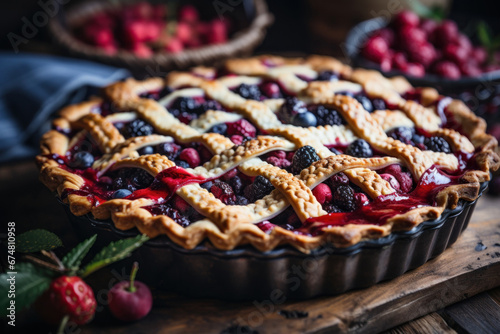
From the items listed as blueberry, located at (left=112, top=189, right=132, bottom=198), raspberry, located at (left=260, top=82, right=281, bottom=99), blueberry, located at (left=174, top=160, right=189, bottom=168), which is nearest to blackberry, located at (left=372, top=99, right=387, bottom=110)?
raspberry, located at (left=260, top=82, right=281, bottom=99)

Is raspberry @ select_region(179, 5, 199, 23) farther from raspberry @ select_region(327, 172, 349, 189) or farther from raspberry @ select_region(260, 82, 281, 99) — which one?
raspberry @ select_region(327, 172, 349, 189)

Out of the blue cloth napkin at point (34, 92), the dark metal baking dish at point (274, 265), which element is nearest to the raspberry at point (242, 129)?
the dark metal baking dish at point (274, 265)

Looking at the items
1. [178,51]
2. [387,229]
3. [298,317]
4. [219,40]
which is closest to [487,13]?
[219,40]

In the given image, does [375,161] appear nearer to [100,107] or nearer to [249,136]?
[249,136]

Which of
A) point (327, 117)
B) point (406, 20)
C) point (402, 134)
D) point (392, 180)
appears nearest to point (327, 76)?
point (327, 117)

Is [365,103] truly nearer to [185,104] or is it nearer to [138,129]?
[185,104]
